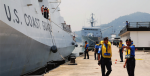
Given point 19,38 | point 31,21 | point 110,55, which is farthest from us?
point 31,21

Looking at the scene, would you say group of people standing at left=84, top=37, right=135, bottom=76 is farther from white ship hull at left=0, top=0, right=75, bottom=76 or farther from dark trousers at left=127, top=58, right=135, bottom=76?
white ship hull at left=0, top=0, right=75, bottom=76

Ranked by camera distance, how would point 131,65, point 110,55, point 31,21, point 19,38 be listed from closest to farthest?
point 131,65 → point 110,55 → point 19,38 → point 31,21

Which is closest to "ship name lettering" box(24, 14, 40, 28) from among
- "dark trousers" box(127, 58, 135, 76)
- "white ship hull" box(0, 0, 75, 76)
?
"white ship hull" box(0, 0, 75, 76)

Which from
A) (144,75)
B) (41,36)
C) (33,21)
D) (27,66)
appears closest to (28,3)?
(33,21)

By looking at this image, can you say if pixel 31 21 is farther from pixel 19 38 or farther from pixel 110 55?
pixel 110 55

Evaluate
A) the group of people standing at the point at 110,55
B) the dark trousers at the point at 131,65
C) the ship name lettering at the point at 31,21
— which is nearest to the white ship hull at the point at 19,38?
the ship name lettering at the point at 31,21

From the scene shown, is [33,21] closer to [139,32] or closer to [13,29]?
[13,29]

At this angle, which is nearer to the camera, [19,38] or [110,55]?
[110,55]

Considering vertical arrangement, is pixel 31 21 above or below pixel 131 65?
above

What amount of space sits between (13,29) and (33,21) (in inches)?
117

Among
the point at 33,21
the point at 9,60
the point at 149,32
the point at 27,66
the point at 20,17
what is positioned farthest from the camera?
the point at 149,32

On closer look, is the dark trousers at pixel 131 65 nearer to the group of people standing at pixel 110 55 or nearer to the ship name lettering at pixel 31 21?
the group of people standing at pixel 110 55

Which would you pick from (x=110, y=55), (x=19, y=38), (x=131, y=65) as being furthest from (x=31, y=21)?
(x=131, y=65)

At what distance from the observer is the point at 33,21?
9.80m
